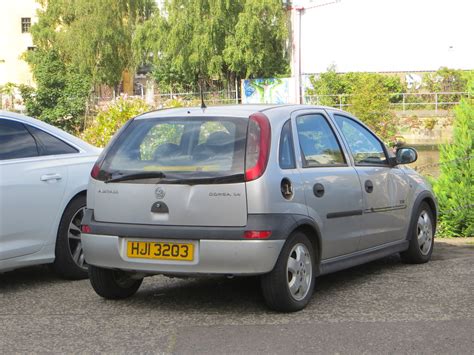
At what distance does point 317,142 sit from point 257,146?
940 mm

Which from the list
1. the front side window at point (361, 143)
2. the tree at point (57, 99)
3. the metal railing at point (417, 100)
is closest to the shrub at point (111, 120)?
the front side window at point (361, 143)

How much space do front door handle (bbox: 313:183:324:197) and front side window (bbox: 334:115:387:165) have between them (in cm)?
83

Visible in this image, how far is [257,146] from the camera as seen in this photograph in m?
5.80

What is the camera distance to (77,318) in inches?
233

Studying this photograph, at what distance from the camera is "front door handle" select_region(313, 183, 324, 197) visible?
→ 20.3ft

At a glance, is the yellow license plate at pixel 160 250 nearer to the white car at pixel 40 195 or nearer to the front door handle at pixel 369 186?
the white car at pixel 40 195

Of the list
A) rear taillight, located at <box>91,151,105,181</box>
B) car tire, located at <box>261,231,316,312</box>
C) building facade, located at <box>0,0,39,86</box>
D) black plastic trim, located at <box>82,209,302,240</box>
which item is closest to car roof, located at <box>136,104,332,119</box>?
rear taillight, located at <box>91,151,105,181</box>

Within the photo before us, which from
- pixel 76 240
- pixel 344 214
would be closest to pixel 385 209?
pixel 344 214

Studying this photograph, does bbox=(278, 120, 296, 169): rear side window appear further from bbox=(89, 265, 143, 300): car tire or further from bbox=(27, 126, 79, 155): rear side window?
bbox=(27, 126, 79, 155): rear side window

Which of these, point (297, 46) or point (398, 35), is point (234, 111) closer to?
point (297, 46)

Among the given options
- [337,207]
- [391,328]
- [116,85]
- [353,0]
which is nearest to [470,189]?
[337,207]

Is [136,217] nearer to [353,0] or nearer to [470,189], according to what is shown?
[470,189]

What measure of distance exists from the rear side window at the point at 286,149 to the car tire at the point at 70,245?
7.54 feet

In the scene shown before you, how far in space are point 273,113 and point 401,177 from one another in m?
2.01
